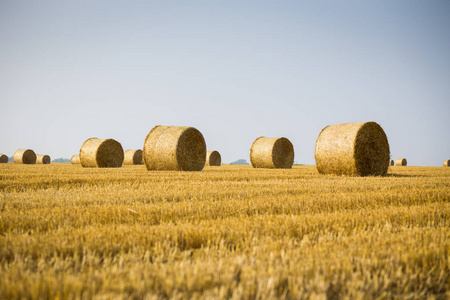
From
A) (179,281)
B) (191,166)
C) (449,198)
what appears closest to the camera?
(179,281)

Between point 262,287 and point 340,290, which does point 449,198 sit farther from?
point 262,287

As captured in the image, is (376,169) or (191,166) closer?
(376,169)

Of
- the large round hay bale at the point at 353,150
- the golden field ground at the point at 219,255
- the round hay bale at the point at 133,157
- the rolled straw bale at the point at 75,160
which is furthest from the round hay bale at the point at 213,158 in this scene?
the golden field ground at the point at 219,255

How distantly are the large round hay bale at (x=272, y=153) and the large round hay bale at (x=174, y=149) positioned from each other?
5.42 m

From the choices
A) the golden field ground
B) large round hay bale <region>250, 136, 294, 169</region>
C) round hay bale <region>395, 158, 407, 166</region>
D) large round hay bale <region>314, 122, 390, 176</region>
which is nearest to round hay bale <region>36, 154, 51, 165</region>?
large round hay bale <region>250, 136, 294, 169</region>

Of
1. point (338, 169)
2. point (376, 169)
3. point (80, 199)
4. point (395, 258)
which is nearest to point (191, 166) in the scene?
point (338, 169)

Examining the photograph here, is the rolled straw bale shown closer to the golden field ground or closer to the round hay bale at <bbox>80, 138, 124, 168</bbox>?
the round hay bale at <bbox>80, 138, 124, 168</bbox>

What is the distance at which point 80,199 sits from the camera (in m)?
4.68

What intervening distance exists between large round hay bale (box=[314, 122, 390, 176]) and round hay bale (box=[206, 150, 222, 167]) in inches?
617

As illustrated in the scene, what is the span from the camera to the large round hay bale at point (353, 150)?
426 inches

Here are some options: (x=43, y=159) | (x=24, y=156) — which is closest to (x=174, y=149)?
(x=24, y=156)

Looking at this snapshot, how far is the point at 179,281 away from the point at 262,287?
0.45 meters

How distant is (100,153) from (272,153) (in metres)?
9.39

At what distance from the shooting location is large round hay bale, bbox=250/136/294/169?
61.3ft
